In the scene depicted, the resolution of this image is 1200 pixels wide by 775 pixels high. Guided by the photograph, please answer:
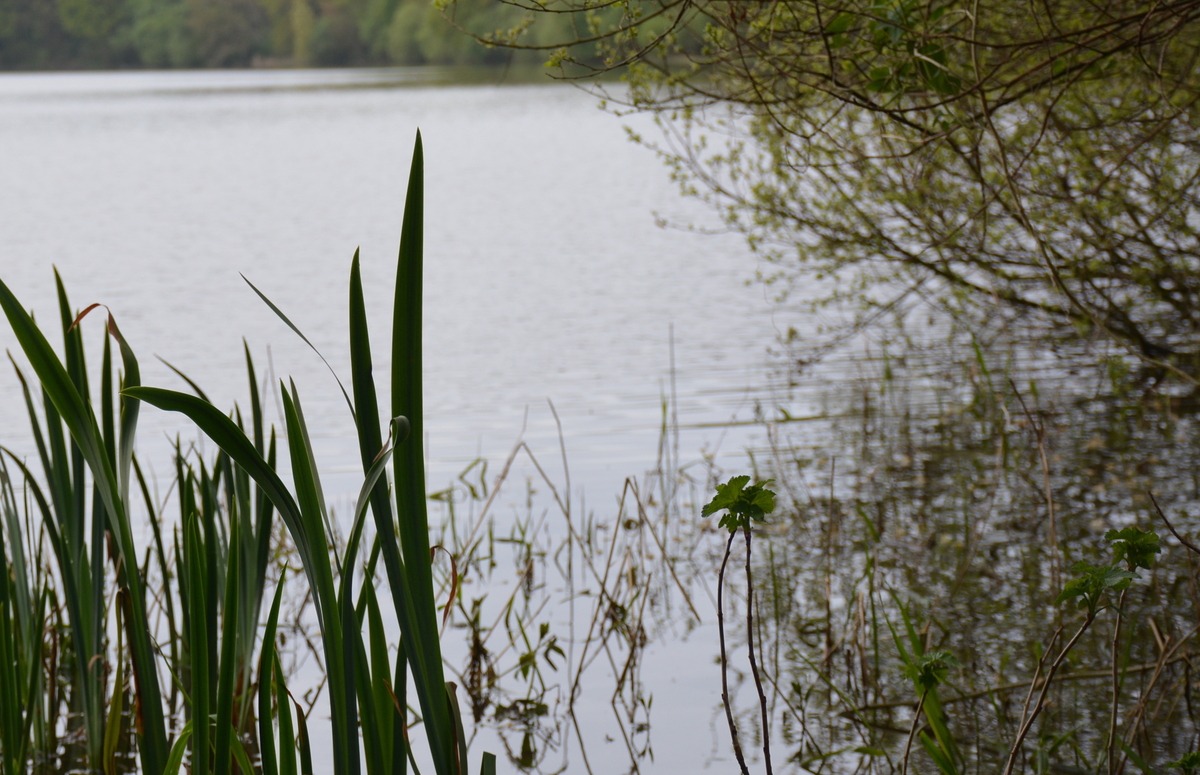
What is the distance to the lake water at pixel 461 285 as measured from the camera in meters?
6.65

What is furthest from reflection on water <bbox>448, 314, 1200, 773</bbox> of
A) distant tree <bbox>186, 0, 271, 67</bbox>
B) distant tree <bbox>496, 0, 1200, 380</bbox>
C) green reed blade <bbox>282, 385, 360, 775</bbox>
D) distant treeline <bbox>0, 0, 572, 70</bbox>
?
distant tree <bbox>186, 0, 271, 67</bbox>

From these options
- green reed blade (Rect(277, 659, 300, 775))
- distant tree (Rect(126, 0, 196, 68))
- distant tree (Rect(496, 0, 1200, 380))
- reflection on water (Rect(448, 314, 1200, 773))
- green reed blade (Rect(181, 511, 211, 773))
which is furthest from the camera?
distant tree (Rect(126, 0, 196, 68))

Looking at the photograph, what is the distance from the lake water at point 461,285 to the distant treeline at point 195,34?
51.6 m

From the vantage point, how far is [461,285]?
12.0 m

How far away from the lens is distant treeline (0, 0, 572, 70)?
3083 inches

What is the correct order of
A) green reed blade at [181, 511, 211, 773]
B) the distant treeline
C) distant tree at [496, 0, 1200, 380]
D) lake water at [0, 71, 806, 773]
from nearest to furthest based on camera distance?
green reed blade at [181, 511, 211, 773] < distant tree at [496, 0, 1200, 380] < lake water at [0, 71, 806, 773] < the distant treeline

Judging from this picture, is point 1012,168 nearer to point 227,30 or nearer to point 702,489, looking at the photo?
point 702,489

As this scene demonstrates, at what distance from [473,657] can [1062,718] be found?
1.62 meters

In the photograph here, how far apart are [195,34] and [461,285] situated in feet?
255

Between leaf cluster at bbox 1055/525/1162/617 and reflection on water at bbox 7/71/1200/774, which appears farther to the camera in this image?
reflection on water at bbox 7/71/1200/774

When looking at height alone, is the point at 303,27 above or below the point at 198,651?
above

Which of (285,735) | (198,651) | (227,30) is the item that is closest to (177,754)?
(285,735)

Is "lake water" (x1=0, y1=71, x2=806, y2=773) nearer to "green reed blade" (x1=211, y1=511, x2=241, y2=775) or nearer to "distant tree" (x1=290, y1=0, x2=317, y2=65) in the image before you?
"green reed blade" (x1=211, y1=511, x2=241, y2=775)

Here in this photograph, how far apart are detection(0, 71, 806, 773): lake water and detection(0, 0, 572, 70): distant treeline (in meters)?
51.6
